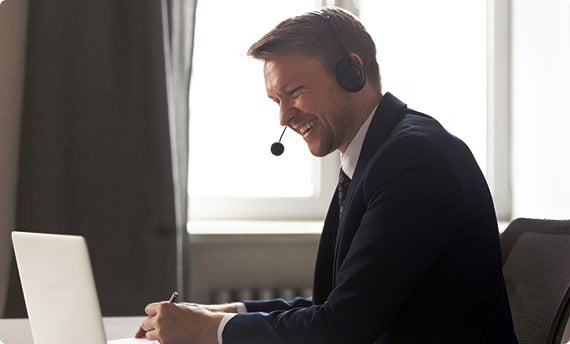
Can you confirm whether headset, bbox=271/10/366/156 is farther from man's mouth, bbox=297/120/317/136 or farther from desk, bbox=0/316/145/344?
desk, bbox=0/316/145/344

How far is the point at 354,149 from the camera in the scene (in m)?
1.65

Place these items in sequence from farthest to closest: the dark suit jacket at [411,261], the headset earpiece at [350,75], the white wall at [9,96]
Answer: the white wall at [9,96] < the headset earpiece at [350,75] < the dark suit jacket at [411,261]

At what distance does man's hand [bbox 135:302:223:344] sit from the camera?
4.28 ft

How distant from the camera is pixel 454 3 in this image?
137 inches

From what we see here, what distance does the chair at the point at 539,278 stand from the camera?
55.0 inches

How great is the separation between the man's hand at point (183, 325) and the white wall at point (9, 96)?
1569mm

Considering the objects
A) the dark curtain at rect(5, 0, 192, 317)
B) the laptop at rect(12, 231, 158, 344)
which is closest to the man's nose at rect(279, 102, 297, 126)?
the laptop at rect(12, 231, 158, 344)

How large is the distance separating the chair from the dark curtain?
57.9 inches

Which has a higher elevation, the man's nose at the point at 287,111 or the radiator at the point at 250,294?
the man's nose at the point at 287,111

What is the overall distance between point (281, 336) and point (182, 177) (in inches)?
64.7

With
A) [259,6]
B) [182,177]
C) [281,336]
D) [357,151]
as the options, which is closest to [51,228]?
[182,177]

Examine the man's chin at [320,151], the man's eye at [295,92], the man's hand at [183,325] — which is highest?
the man's eye at [295,92]

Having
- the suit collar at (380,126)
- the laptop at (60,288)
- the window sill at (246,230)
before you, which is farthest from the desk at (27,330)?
the window sill at (246,230)

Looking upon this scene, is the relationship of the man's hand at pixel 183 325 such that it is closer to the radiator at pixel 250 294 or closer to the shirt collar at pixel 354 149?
the shirt collar at pixel 354 149
